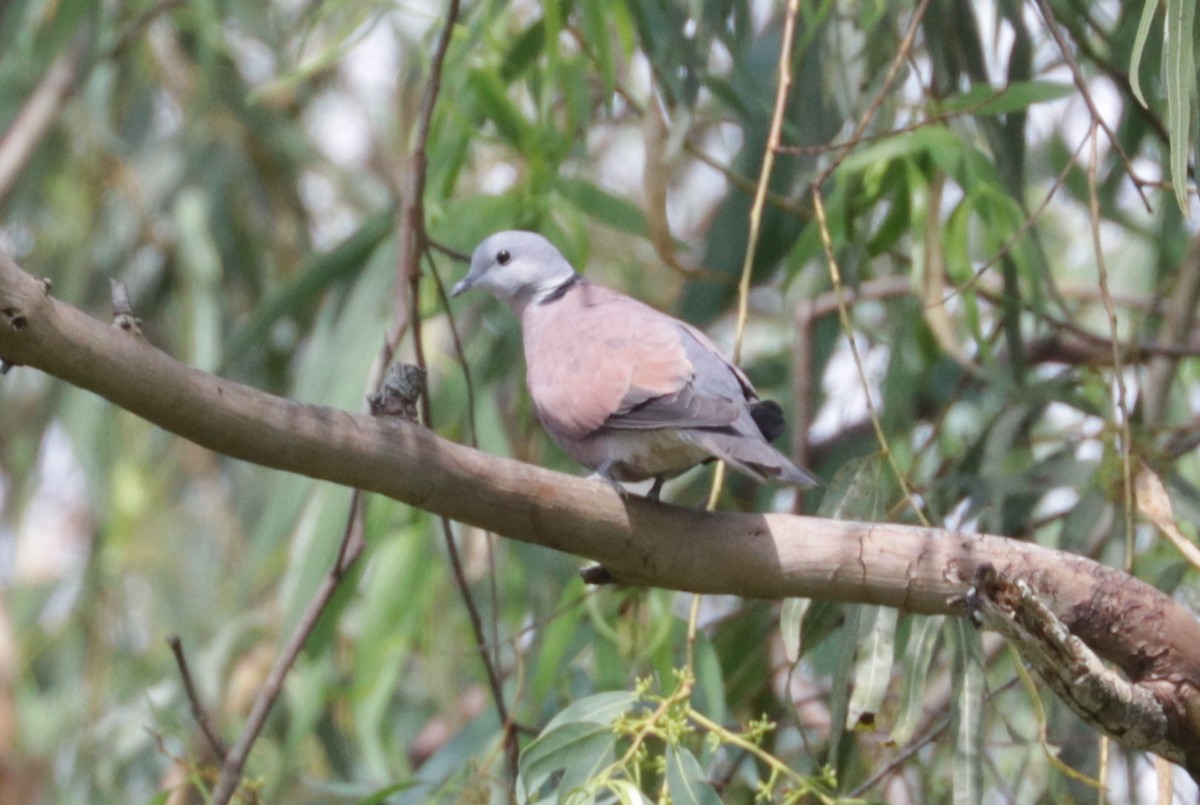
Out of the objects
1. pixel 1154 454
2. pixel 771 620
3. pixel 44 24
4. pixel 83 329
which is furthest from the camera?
pixel 44 24

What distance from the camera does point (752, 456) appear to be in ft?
5.67

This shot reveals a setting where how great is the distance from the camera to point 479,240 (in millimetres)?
2717

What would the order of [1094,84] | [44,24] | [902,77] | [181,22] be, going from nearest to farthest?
[902,77] → [1094,84] → [44,24] → [181,22]

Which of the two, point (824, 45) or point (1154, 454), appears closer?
point (1154, 454)

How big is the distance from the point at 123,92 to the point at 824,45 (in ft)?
9.43

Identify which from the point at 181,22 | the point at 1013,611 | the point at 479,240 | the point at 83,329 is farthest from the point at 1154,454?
the point at 181,22

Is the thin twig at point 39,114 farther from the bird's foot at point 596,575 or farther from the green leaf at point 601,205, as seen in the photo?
the bird's foot at point 596,575

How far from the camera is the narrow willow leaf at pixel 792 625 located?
1940 mm

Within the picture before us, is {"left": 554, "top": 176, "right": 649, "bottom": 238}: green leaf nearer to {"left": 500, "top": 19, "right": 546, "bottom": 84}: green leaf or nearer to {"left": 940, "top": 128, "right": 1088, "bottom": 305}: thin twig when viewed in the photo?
{"left": 500, "top": 19, "right": 546, "bottom": 84}: green leaf

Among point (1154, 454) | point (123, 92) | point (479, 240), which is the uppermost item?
point (123, 92)

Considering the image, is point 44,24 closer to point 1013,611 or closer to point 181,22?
point 181,22

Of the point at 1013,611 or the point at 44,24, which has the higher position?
the point at 44,24

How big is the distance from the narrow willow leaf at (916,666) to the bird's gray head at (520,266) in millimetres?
832

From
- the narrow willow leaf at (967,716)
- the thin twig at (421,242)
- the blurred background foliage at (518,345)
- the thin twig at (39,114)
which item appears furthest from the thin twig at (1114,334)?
the thin twig at (39,114)
